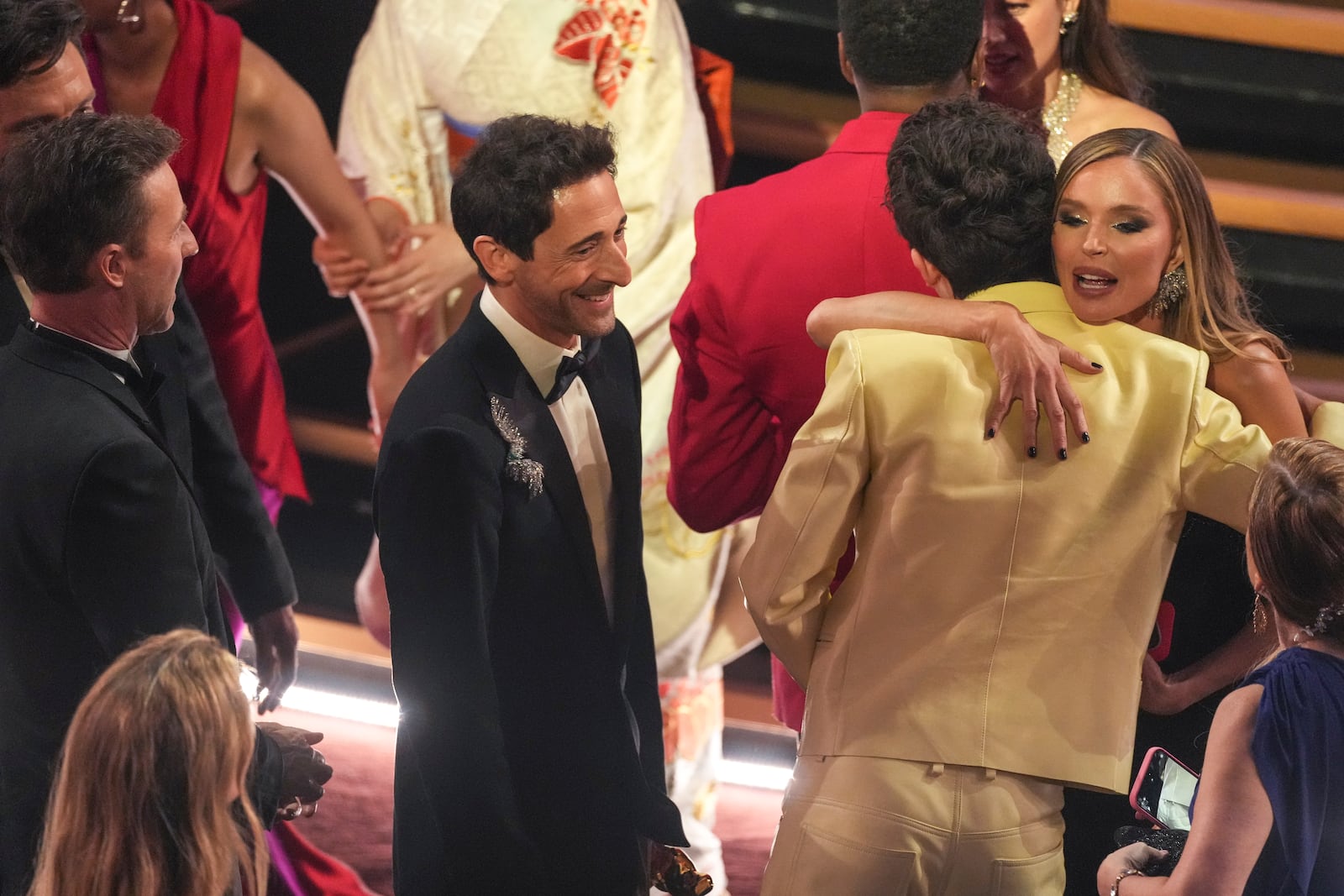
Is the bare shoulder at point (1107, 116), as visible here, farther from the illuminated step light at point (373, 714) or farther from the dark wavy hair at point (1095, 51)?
the illuminated step light at point (373, 714)

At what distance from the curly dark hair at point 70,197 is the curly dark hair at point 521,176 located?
47 centimetres

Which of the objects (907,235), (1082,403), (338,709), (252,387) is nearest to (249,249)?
(252,387)

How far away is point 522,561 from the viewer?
6.25 ft

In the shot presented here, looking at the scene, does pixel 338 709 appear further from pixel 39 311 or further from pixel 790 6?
pixel 790 6

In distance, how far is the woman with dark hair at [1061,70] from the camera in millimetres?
2607

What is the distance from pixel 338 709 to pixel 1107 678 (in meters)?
2.36

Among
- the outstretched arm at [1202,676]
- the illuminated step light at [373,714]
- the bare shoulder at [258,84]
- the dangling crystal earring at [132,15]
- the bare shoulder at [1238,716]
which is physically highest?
the dangling crystal earring at [132,15]

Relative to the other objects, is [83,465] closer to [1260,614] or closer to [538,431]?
[538,431]

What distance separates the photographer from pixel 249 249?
321 centimetres

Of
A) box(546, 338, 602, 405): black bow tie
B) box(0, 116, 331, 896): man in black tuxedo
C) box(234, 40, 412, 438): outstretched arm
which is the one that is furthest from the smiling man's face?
box(546, 338, 602, 405): black bow tie

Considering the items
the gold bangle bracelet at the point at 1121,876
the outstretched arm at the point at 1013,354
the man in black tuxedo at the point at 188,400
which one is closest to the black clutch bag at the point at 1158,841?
the gold bangle bracelet at the point at 1121,876

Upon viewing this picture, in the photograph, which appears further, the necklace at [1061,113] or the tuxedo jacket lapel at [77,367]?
the necklace at [1061,113]

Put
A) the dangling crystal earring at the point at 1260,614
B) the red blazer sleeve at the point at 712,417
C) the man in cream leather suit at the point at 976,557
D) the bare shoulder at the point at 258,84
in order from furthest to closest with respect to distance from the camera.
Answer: the bare shoulder at the point at 258,84, the red blazer sleeve at the point at 712,417, the dangling crystal earring at the point at 1260,614, the man in cream leather suit at the point at 976,557

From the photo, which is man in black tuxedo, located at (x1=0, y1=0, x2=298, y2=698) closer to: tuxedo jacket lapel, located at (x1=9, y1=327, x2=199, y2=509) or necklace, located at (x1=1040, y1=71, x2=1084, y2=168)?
tuxedo jacket lapel, located at (x1=9, y1=327, x2=199, y2=509)
